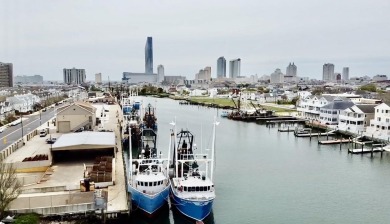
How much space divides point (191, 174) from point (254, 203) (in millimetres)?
3891

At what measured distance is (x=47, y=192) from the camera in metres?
18.3

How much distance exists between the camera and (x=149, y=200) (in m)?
18.0

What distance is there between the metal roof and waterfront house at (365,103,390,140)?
27.9 meters

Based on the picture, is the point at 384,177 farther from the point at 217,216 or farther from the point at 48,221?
the point at 48,221

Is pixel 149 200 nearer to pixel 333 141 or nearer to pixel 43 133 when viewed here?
pixel 43 133

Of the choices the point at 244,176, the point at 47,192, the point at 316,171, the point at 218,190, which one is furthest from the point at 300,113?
the point at 47,192

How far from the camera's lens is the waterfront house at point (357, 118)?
1688 inches

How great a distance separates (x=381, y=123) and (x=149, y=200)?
103 ft

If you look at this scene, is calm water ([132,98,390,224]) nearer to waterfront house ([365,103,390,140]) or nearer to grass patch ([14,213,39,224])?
grass patch ([14,213,39,224])

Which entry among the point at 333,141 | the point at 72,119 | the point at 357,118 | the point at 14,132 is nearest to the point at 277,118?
the point at 357,118


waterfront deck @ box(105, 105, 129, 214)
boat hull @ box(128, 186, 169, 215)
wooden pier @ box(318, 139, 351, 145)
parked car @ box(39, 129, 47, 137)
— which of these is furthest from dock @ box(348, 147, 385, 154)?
parked car @ box(39, 129, 47, 137)

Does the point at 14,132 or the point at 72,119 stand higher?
the point at 72,119

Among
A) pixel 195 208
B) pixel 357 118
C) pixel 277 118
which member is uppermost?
pixel 357 118

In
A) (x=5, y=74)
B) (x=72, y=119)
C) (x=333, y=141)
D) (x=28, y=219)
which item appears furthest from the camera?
(x=5, y=74)
